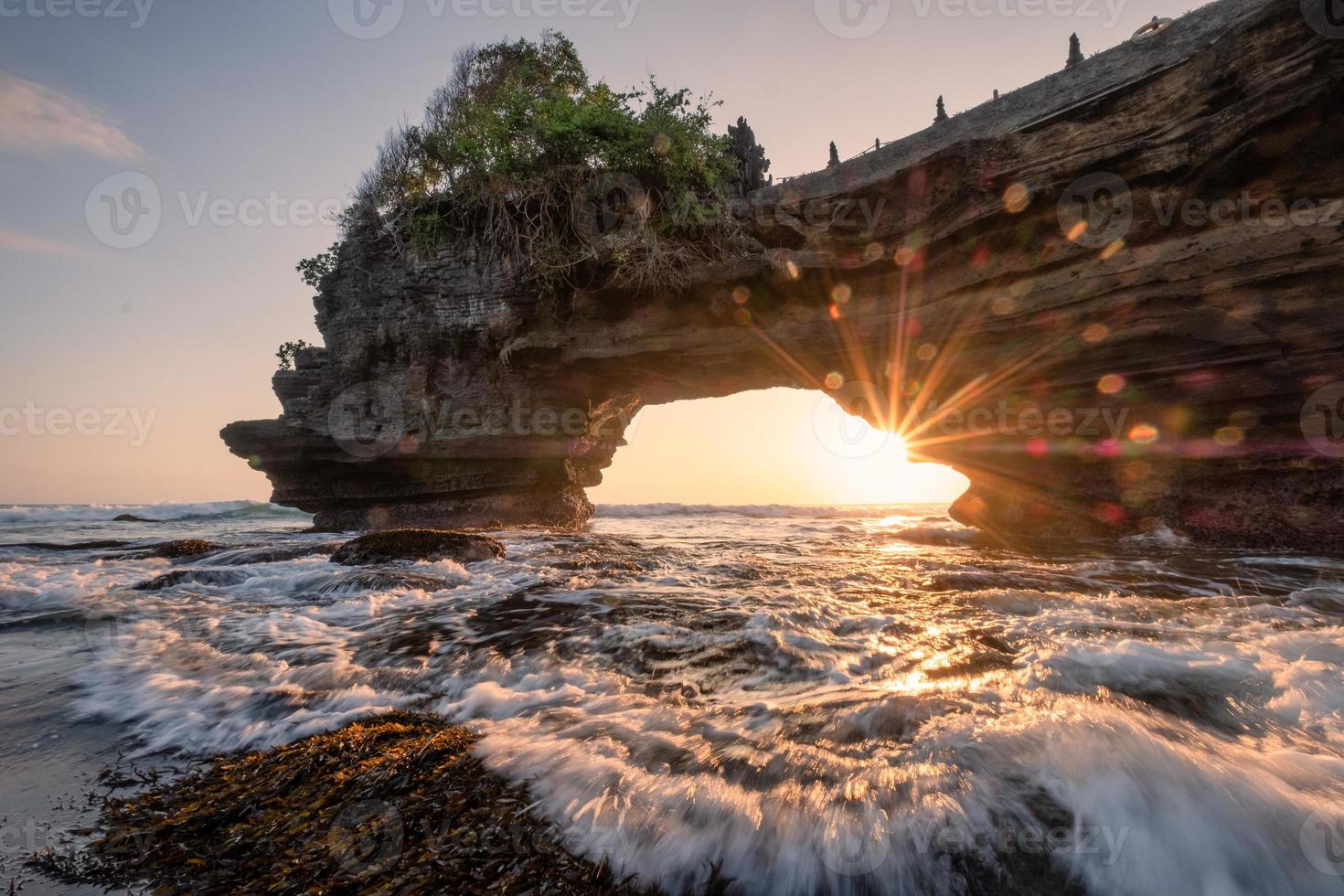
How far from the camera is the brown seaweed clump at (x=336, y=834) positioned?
1.29m

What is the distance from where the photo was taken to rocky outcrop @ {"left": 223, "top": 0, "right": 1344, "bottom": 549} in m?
6.29

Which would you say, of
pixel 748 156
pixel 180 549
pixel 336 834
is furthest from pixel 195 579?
pixel 748 156

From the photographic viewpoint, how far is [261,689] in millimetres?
2549

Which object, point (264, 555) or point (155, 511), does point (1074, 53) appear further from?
point (155, 511)

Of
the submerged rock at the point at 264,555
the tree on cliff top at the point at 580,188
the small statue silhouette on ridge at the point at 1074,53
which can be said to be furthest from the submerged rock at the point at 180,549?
the small statue silhouette on ridge at the point at 1074,53

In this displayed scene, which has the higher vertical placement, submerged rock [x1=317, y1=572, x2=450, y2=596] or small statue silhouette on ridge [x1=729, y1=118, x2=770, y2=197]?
small statue silhouette on ridge [x1=729, y1=118, x2=770, y2=197]

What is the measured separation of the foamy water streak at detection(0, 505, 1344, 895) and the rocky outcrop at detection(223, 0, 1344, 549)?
10.3ft

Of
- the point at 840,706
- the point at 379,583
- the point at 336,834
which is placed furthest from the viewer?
the point at 379,583

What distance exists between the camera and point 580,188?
33.8 ft

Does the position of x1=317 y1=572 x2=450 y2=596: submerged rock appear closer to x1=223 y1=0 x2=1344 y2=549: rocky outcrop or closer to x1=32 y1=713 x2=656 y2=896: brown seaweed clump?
x1=32 y1=713 x2=656 y2=896: brown seaweed clump

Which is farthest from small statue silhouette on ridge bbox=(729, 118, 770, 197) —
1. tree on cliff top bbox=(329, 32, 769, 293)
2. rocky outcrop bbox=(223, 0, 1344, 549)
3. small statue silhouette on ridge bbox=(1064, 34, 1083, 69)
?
small statue silhouette on ridge bbox=(1064, 34, 1083, 69)

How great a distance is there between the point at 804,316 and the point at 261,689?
29.2ft

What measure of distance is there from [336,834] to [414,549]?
226 inches

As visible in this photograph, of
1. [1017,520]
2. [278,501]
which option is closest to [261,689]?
[1017,520]
